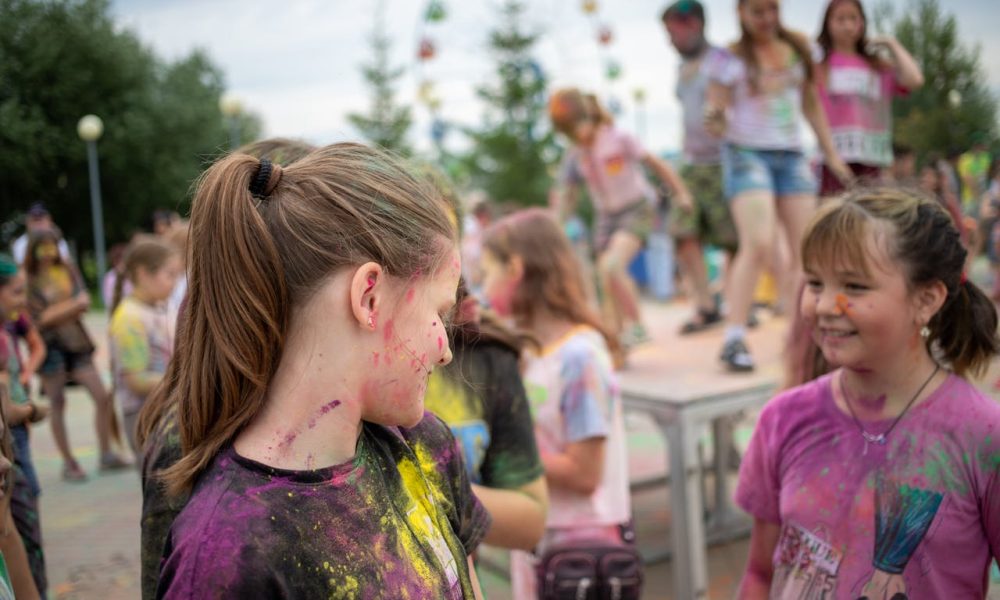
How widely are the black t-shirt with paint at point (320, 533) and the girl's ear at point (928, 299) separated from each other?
3.75 feet

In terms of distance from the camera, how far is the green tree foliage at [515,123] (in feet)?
69.5

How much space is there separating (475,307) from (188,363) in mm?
1091

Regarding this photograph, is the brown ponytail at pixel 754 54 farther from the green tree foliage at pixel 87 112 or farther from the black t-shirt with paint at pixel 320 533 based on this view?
the black t-shirt with paint at pixel 320 533

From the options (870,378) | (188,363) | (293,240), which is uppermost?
(293,240)

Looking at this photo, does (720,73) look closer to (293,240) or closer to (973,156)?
(293,240)

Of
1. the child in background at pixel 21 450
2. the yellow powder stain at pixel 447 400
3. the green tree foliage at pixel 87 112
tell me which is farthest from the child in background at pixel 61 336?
the yellow powder stain at pixel 447 400

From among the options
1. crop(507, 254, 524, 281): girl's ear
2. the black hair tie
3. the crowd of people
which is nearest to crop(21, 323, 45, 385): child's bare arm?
the crowd of people

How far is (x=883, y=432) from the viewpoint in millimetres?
1702

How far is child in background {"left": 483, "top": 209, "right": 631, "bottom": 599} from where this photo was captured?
271 cm

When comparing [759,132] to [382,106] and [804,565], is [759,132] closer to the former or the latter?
[804,565]

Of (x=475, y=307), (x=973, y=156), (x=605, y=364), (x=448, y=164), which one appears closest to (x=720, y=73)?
(x=605, y=364)

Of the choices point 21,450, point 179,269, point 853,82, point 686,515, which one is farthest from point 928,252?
point 179,269

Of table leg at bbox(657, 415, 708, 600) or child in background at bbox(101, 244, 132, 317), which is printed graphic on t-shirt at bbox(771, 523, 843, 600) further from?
child in background at bbox(101, 244, 132, 317)

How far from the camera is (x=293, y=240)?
1082 millimetres
